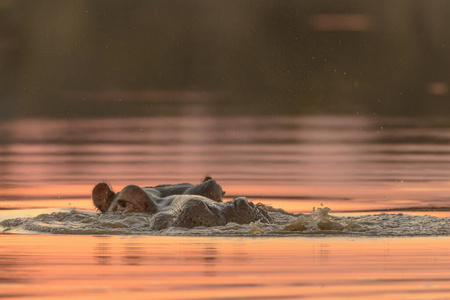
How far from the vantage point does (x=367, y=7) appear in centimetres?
4634

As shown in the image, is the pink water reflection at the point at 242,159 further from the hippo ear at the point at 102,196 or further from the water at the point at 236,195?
the hippo ear at the point at 102,196

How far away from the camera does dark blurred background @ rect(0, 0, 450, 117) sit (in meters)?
33.6

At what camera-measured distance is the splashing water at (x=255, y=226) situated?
12.3 metres

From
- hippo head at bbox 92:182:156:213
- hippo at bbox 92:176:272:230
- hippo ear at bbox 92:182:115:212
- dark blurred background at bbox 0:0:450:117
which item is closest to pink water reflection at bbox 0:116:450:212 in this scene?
hippo ear at bbox 92:182:115:212

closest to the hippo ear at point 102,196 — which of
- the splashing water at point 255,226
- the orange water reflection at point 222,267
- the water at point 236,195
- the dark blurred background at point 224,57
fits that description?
the splashing water at point 255,226

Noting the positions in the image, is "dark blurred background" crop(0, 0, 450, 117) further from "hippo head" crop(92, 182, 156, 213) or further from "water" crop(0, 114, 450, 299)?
"hippo head" crop(92, 182, 156, 213)

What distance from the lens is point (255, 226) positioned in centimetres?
1229

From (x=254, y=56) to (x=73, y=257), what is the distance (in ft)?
111

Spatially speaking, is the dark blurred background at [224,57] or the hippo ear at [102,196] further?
the dark blurred background at [224,57]

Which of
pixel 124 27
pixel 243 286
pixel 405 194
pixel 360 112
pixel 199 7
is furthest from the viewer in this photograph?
pixel 199 7

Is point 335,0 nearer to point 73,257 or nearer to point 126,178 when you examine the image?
point 126,178

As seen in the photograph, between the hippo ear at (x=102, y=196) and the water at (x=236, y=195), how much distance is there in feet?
0.79

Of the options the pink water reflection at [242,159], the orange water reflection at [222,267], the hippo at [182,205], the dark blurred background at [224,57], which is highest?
the dark blurred background at [224,57]

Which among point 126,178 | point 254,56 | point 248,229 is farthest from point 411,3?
point 248,229
